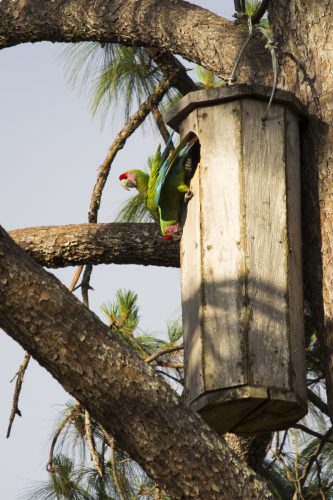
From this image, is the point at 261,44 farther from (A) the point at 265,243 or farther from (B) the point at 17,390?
(B) the point at 17,390

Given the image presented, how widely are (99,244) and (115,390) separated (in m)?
1.79

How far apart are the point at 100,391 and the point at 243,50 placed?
1.82 meters

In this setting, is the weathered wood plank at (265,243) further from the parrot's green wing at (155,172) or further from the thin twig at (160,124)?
the thin twig at (160,124)

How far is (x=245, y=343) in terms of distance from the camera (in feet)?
11.5

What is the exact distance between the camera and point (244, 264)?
11.8 feet

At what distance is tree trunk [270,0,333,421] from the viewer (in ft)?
12.1

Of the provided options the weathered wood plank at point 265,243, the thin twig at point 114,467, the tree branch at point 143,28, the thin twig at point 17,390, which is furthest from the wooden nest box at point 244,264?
the thin twig at point 17,390

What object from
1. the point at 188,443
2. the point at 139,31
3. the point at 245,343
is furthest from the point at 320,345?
the point at 139,31

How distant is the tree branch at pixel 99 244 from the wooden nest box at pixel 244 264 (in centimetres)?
38

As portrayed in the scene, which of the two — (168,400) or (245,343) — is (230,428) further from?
(168,400)

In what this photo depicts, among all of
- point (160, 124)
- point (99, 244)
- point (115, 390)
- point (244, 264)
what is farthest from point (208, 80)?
point (115, 390)

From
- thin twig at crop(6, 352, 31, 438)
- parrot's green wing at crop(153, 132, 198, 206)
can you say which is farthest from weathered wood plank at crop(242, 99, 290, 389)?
thin twig at crop(6, 352, 31, 438)

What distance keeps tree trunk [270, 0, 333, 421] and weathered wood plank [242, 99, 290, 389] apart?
0.14m

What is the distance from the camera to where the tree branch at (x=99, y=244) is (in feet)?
14.1
